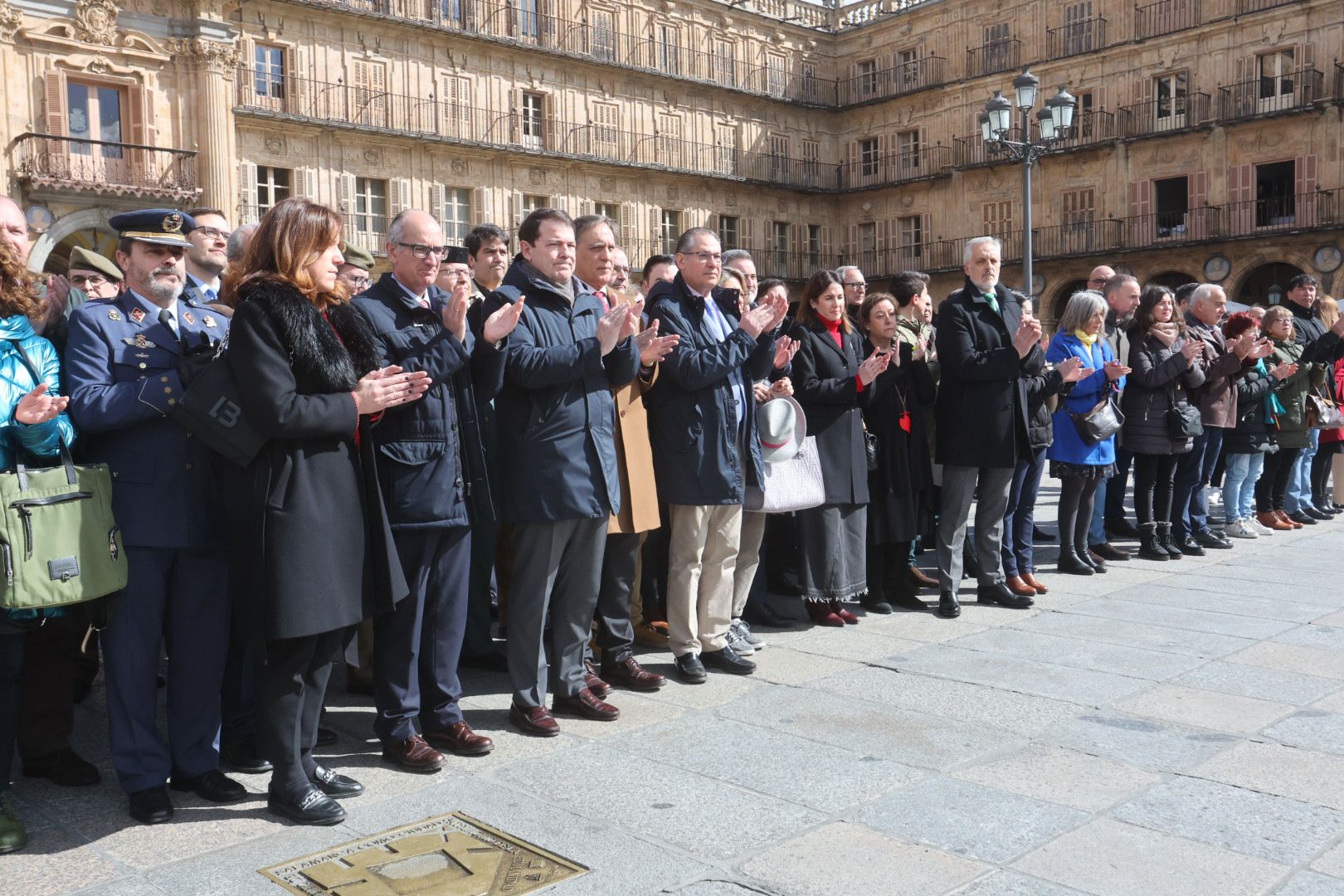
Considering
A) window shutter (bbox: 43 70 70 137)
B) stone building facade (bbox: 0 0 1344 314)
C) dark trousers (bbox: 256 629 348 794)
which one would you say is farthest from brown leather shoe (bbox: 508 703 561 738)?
window shutter (bbox: 43 70 70 137)

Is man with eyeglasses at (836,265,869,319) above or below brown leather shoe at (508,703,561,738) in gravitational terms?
above

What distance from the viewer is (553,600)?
4.59 meters

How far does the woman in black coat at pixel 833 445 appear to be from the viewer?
19.3 feet

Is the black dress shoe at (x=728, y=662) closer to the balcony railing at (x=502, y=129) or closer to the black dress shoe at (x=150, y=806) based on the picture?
the black dress shoe at (x=150, y=806)

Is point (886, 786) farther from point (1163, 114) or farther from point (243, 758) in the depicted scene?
point (1163, 114)

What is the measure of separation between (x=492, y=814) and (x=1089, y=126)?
3310 centimetres

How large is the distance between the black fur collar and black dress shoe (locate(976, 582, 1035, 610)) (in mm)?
4075

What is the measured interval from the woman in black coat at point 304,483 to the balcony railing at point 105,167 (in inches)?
825

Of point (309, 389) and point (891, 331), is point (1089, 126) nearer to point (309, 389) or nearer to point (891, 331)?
point (891, 331)

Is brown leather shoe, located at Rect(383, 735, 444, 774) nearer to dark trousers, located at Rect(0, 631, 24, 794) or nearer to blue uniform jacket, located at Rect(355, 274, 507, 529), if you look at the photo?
blue uniform jacket, located at Rect(355, 274, 507, 529)

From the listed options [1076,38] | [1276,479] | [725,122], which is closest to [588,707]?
[1276,479]

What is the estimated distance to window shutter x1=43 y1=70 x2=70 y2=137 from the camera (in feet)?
74.9

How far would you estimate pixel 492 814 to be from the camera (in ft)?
11.6

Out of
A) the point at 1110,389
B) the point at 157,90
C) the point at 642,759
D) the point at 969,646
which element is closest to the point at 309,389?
the point at 642,759
